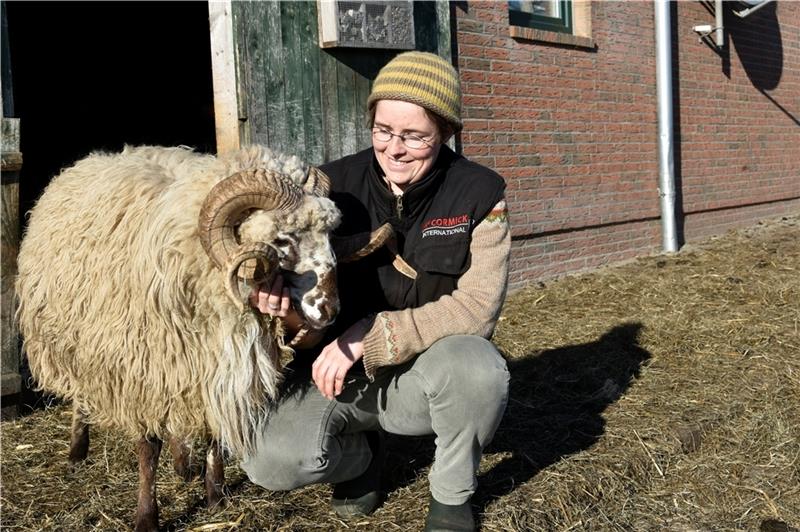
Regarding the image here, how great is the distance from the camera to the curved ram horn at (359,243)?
2.80 m

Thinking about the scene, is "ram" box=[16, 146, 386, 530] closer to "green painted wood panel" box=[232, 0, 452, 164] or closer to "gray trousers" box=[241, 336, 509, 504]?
"gray trousers" box=[241, 336, 509, 504]

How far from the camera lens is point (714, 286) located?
675 centimetres

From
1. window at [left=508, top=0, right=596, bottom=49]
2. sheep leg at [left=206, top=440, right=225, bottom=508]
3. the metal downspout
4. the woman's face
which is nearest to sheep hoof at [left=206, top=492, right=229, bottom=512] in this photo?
sheep leg at [left=206, top=440, right=225, bottom=508]

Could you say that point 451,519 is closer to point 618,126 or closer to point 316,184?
point 316,184

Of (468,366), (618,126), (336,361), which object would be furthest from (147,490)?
(618,126)

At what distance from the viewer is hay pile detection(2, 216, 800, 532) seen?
3080 mm

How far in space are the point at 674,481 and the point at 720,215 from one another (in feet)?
25.2

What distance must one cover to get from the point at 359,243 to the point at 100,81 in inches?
333

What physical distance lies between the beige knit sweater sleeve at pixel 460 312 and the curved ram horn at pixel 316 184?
0.47 metres

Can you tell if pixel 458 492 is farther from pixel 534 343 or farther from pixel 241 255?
pixel 534 343

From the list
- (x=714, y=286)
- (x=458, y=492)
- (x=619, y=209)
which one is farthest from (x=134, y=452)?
(x=619, y=209)

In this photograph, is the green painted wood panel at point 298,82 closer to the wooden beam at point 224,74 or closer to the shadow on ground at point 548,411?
the wooden beam at point 224,74

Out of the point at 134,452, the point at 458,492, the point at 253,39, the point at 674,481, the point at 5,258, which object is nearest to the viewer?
the point at 458,492

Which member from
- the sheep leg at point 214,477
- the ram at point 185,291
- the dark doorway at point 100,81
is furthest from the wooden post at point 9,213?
the dark doorway at point 100,81
